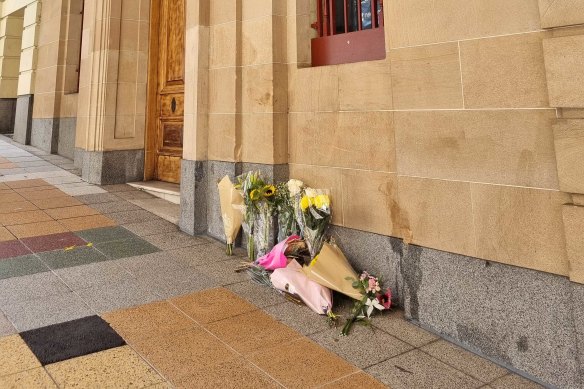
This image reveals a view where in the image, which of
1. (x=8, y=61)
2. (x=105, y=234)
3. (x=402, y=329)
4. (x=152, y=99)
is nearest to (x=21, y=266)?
(x=105, y=234)

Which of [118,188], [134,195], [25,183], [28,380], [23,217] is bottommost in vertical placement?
[28,380]

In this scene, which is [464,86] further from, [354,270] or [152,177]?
[152,177]

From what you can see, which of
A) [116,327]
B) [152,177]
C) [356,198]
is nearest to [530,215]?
[356,198]

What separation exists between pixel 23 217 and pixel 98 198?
1.29 metres

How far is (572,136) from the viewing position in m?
2.21

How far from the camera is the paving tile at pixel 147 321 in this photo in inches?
110

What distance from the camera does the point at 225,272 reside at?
406 cm

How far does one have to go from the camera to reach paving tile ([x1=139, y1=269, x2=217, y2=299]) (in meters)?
3.54

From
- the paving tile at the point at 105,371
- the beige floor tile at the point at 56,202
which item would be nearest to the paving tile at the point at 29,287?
the paving tile at the point at 105,371

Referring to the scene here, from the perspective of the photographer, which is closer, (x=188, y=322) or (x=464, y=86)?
(x=464, y=86)

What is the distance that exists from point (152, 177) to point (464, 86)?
642 cm

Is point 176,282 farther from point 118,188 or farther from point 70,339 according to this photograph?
point 118,188

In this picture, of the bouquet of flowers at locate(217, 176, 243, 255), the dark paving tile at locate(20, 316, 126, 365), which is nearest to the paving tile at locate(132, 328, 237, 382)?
the dark paving tile at locate(20, 316, 126, 365)

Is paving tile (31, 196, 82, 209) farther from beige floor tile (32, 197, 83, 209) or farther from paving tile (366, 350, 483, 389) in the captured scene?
paving tile (366, 350, 483, 389)
